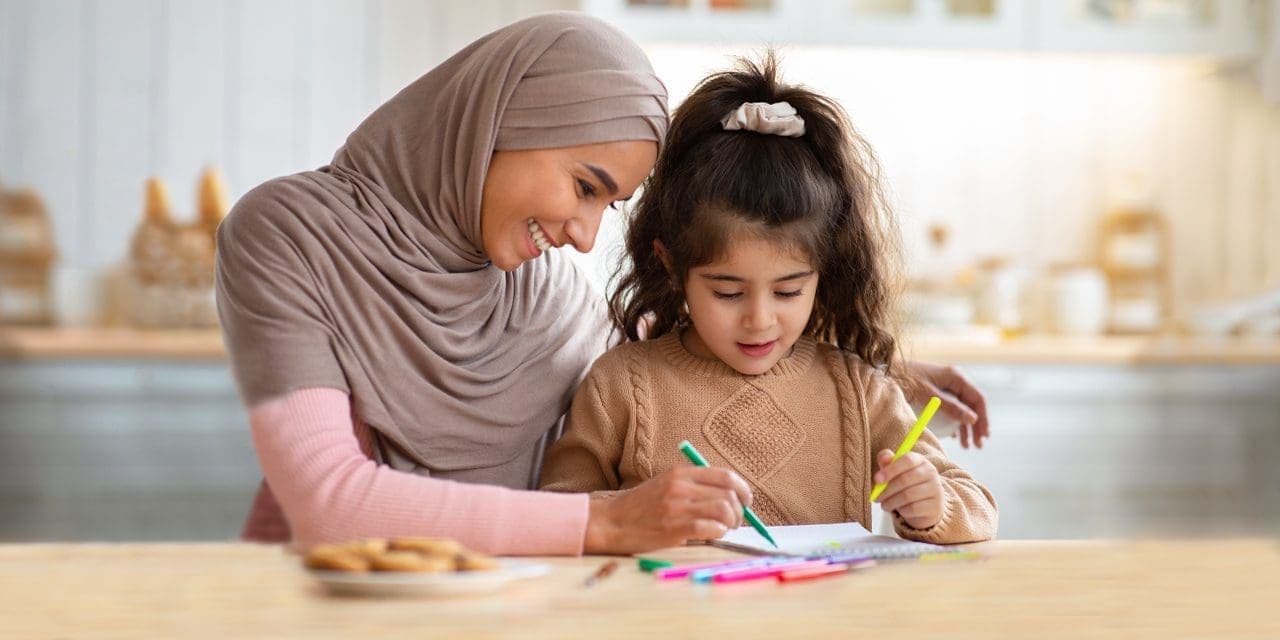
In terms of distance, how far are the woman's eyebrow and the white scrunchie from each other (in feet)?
0.62

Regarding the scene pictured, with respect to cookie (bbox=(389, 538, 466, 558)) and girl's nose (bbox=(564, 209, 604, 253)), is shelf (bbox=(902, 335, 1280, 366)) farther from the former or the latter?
cookie (bbox=(389, 538, 466, 558))

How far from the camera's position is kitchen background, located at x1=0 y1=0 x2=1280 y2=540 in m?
3.44

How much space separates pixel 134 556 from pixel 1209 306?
374cm

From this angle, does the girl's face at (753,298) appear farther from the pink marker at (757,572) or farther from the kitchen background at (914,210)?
the kitchen background at (914,210)

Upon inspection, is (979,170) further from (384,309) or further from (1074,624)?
(1074,624)

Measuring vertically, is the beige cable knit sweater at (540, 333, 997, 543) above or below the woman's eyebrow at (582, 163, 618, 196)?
below

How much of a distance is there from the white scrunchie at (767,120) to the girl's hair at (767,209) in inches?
0.5

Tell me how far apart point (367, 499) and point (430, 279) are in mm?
336

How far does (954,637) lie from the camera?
830 mm

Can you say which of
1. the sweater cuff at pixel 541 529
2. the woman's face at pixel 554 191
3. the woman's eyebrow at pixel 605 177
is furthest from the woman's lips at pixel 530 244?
the sweater cuff at pixel 541 529

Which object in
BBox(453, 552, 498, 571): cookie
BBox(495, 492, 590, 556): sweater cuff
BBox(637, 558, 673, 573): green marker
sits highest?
BBox(453, 552, 498, 571): cookie

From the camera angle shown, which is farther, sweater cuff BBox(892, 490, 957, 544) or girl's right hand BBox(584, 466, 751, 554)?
sweater cuff BBox(892, 490, 957, 544)

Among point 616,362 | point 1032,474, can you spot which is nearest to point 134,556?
point 616,362

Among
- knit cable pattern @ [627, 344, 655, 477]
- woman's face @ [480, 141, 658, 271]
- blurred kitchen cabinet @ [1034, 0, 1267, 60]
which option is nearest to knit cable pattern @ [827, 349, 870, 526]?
knit cable pattern @ [627, 344, 655, 477]
